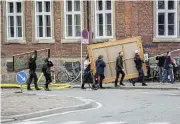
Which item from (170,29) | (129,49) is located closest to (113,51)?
(129,49)

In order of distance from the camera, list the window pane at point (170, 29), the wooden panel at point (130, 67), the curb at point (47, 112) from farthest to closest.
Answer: the window pane at point (170, 29) → the wooden panel at point (130, 67) → the curb at point (47, 112)

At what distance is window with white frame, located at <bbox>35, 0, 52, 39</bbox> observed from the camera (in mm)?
34656

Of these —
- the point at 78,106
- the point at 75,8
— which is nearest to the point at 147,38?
the point at 75,8

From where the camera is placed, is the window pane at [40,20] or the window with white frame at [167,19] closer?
the window with white frame at [167,19]

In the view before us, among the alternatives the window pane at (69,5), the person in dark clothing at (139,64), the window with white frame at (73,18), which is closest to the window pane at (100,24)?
the window with white frame at (73,18)

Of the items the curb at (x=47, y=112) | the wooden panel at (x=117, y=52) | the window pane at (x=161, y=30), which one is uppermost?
the window pane at (x=161, y=30)

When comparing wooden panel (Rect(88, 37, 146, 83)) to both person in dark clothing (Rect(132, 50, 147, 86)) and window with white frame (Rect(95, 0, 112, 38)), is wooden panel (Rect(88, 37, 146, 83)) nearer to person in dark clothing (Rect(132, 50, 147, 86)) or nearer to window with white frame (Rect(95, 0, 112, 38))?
person in dark clothing (Rect(132, 50, 147, 86))

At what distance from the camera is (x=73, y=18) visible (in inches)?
1347

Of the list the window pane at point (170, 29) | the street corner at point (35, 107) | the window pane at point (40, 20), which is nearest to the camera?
the street corner at point (35, 107)

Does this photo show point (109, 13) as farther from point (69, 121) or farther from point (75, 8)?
point (69, 121)

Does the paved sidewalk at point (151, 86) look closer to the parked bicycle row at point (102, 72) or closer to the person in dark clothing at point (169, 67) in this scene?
the parked bicycle row at point (102, 72)

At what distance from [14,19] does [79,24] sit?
439 cm

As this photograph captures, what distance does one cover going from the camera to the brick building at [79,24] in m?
32.2

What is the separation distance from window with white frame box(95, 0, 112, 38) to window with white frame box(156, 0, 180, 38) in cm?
298
